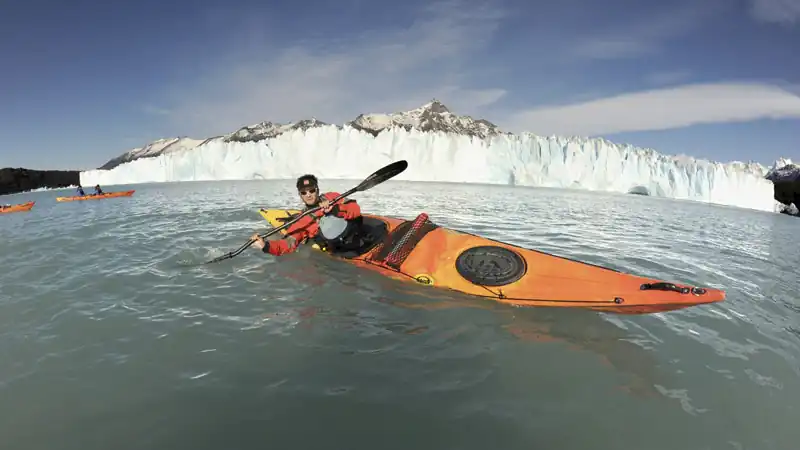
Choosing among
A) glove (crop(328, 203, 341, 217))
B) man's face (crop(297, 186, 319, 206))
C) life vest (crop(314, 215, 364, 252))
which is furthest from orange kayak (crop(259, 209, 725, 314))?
man's face (crop(297, 186, 319, 206))

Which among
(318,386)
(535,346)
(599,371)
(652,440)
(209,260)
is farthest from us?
(209,260)

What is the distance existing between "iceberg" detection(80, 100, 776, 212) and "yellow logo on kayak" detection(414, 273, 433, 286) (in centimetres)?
3848

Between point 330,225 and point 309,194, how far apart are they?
2.21 ft

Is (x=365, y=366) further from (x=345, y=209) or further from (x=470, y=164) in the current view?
(x=470, y=164)

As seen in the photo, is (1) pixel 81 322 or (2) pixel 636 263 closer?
(1) pixel 81 322

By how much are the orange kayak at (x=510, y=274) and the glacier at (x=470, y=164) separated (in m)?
37.3

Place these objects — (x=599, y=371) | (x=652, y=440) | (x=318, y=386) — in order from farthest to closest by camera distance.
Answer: (x=599, y=371)
(x=318, y=386)
(x=652, y=440)

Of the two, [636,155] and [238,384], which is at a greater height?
[636,155]

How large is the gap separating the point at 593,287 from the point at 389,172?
4571mm

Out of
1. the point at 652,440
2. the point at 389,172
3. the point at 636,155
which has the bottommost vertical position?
the point at 652,440

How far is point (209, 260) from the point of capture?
780 cm

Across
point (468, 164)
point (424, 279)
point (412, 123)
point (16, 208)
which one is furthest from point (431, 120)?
point (424, 279)

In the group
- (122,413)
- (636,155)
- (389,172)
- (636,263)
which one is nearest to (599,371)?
(122,413)

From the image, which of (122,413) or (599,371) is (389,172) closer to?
(599,371)
